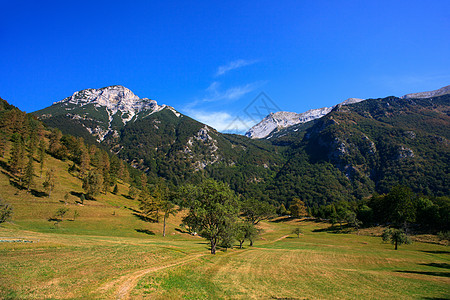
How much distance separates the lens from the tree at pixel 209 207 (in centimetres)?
3900

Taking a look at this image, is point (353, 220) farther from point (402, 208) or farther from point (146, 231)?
point (146, 231)

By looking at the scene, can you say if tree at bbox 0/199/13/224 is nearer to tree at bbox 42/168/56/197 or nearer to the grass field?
the grass field

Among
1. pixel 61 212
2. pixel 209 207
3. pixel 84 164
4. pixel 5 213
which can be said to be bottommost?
pixel 61 212

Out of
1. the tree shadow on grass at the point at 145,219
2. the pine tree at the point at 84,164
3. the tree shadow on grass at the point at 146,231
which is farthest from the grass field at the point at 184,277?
the pine tree at the point at 84,164

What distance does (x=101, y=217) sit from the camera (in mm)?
72312

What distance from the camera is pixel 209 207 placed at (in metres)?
39.1

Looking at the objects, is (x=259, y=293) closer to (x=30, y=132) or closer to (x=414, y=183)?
(x=30, y=132)

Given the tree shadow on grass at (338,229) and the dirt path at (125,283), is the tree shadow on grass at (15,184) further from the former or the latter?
the tree shadow on grass at (338,229)

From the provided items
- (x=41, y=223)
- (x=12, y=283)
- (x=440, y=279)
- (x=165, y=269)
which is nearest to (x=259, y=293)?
(x=165, y=269)

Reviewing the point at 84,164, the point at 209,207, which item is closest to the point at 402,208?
the point at 209,207

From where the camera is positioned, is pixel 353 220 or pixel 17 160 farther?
pixel 353 220

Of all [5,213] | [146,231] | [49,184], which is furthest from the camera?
[49,184]

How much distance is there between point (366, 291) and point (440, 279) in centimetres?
1645

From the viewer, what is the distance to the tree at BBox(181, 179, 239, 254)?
39000 mm
